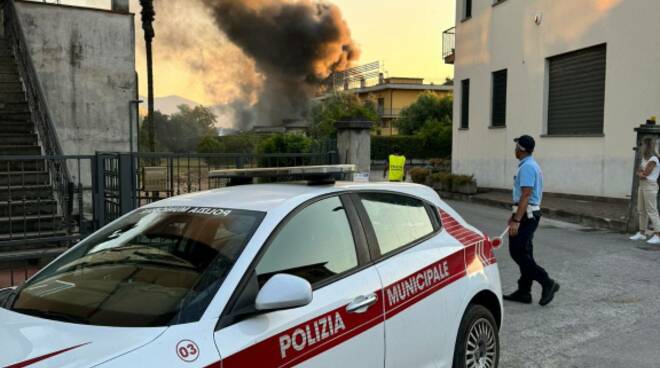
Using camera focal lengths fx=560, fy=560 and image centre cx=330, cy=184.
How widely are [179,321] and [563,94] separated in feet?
48.2

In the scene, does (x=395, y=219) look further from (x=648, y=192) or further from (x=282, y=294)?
(x=648, y=192)

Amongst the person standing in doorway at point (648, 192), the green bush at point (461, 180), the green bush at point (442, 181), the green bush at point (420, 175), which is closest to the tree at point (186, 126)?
the green bush at point (420, 175)

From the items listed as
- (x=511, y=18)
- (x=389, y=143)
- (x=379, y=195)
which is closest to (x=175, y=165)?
(x=379, y=195)

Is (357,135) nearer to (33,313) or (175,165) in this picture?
(175,165)

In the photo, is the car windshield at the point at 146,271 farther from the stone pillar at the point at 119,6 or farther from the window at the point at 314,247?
the stone pillar at the point at 119,6

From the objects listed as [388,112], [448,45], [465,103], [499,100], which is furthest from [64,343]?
[388,112]

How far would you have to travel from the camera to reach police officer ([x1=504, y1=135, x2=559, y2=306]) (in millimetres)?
5789

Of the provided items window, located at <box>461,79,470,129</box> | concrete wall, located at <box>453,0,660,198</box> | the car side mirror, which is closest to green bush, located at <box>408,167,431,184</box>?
concrete wall, located at <box>453,0,660,198</box>

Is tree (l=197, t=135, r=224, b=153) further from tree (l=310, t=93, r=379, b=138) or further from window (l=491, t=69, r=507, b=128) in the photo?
window (l=491, t=69, r=507, b=128)

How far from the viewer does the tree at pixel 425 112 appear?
48281mm

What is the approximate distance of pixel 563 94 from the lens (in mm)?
14914

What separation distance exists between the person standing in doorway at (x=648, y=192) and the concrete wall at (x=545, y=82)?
3118mm

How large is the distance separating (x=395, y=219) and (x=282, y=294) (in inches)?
50.3

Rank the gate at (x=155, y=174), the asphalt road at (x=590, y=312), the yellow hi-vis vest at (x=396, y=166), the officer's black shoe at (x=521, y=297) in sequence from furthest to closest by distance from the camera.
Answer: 1. the yellow hi-vis vest at (x=396, y=166)
2. the gate at (x=155, y=174)
3. the officer's black shoe at (x=521, y=297)
4. the asphalt road at (x=590, y=312)
